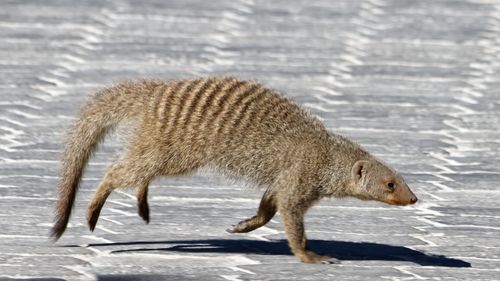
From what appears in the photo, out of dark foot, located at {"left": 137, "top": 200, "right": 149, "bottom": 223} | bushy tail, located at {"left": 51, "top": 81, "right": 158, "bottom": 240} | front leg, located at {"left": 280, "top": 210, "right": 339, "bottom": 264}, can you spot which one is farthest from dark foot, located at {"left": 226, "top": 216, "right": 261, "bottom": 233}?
bushy tail, located at {"left": 51, "top": 81, "right": 158, "bottom": 240}

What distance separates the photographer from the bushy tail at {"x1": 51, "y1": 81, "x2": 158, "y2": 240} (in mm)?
6250

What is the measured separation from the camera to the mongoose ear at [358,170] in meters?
6.15

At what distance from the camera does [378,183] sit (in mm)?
6117

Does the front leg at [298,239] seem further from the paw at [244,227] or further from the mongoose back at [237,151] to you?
the paw at [244,227]

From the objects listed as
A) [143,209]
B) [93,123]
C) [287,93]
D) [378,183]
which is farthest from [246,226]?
[287,93]

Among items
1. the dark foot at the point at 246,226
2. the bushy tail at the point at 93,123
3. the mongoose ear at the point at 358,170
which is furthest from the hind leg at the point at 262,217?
the bushy tail at the point at 93,123

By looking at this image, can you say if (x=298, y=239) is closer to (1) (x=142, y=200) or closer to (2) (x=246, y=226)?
(2) (x=246, y=226)

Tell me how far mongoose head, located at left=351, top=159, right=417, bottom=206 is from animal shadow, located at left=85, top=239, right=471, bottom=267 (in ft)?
0.72

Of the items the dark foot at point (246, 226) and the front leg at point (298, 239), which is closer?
the front leg at point (298, 239)

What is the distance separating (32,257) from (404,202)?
1485mm

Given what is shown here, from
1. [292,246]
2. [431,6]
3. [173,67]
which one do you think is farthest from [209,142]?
[431,6]

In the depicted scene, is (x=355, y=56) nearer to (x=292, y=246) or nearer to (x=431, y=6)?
(x=431, y=6)

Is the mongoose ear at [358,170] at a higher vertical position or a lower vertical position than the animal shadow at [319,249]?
higher

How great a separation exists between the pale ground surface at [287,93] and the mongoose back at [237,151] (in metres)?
0.24
